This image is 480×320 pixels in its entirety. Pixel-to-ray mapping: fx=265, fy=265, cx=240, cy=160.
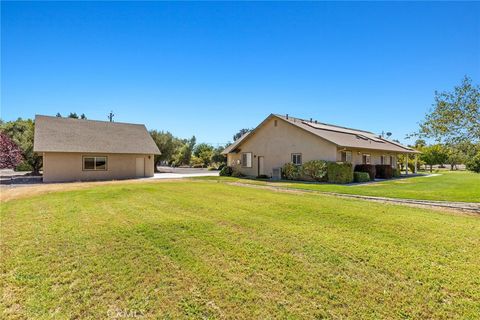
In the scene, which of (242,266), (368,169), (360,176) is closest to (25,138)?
(242,266)

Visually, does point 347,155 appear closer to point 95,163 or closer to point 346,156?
point 346,156

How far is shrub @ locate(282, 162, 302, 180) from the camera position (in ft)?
69.9

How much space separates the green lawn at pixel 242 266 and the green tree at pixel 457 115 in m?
4.24

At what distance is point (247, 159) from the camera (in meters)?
26.3

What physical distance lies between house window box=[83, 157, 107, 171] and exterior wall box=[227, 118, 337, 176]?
12281mm

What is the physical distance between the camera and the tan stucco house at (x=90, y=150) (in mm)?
20703

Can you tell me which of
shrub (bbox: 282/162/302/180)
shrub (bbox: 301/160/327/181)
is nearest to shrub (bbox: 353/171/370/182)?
shrub (bbox: 301/160/327/181)

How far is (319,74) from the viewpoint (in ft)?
64.2

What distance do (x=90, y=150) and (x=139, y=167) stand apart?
183 inches

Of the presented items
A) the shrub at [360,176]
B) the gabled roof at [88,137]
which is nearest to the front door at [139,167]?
the gabled roof at [88,137]

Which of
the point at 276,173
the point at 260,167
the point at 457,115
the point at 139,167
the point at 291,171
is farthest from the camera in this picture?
the point at 139,167

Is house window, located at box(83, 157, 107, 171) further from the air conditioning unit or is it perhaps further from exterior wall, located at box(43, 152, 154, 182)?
the air conditioning unit

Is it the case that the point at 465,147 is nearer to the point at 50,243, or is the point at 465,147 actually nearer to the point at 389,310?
the point at 389,310

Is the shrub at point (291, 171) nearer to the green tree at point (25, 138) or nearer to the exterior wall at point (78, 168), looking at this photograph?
the exterior wall at point (78, 168)
